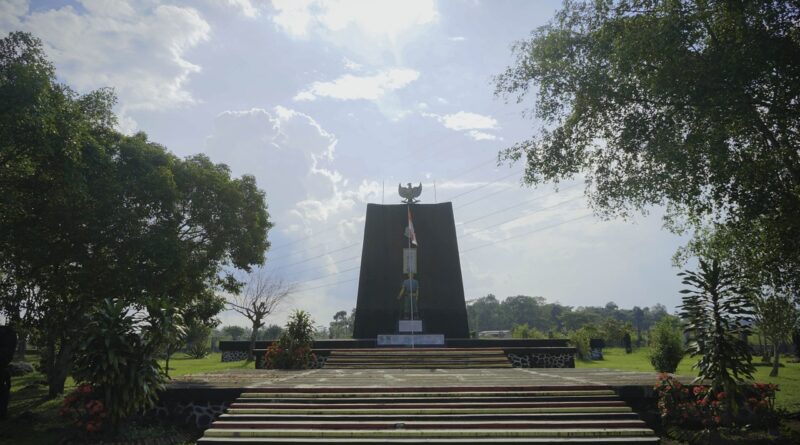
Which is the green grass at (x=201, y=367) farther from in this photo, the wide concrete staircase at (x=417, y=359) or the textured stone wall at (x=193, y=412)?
the textured stone wall at (x=193, y=412)

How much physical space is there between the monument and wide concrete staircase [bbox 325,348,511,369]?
207 inches

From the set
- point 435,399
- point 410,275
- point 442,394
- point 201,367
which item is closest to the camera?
point 435,399

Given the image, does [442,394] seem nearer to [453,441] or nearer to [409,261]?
[453,441]

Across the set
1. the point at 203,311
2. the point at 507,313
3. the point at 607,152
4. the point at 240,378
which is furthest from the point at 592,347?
the point at 507,313

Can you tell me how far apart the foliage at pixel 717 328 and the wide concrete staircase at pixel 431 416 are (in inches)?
69.1

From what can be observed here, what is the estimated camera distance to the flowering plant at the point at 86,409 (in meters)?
8.94

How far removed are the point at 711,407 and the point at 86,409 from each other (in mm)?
11295

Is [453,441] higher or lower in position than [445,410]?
lower

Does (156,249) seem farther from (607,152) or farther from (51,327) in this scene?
(607,152)

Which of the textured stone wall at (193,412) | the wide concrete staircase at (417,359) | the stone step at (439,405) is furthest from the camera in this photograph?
the wide concrete staircase at (417,359)

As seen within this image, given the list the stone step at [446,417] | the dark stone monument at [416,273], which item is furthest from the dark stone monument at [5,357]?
the dark stone monument at [416,273]

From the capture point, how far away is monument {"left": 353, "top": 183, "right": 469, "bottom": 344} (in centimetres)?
2369

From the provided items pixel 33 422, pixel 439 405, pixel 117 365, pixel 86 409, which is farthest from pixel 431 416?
pixel 33 422

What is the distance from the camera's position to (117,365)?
29.3ft
